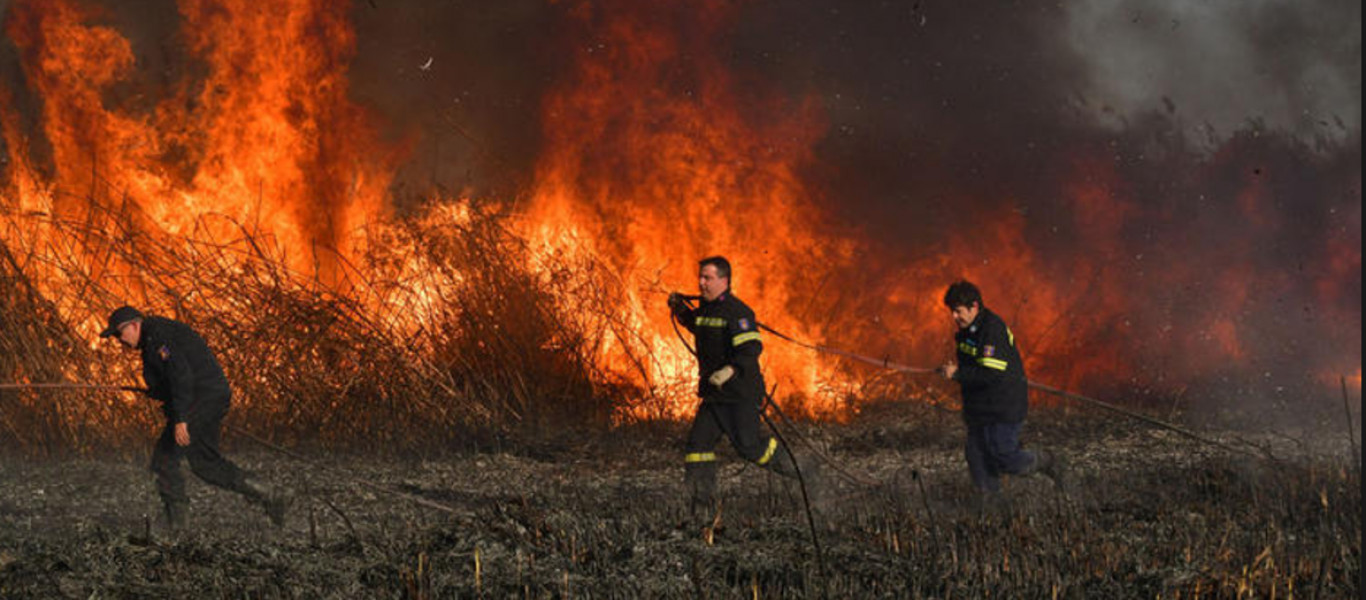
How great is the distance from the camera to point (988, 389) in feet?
25.7

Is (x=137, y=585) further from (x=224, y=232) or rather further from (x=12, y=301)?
(x=224, y=232)

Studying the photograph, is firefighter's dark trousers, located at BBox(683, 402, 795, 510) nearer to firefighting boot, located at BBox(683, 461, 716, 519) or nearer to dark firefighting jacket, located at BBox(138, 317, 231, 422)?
firefighting boot, located at BBox(683, 461, 716, 519)

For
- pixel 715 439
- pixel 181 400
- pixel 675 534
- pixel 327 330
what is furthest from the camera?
pixel 327 330

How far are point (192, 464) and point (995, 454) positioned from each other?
4.46 meters

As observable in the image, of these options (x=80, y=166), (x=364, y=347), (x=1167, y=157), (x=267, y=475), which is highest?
(x=1167, y=157)

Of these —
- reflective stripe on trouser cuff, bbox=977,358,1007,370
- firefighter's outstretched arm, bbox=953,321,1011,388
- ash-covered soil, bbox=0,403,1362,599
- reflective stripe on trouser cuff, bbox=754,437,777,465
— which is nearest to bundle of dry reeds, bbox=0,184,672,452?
ash-covered soil, bbox=0,403,1362,599

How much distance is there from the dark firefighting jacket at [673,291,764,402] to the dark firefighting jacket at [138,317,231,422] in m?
2.70

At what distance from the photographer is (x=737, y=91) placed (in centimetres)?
1393

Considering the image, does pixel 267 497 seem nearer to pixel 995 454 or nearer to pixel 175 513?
pixel 175 513

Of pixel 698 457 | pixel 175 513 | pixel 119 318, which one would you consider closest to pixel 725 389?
pixel 698 457

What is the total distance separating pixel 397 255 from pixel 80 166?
292 cm

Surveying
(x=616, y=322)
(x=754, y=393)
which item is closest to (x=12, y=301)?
(x=616, y=322)

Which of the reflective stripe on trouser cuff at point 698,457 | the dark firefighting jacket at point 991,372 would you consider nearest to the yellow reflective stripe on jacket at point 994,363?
the dark firefighting jacket at point 991,372

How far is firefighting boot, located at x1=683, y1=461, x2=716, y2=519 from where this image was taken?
25.8ft
